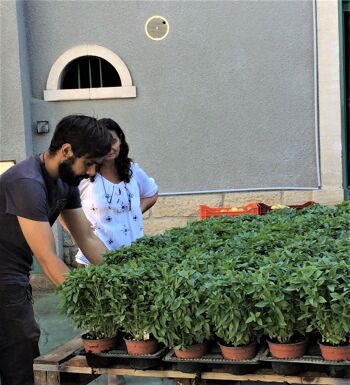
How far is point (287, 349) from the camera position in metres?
2.05

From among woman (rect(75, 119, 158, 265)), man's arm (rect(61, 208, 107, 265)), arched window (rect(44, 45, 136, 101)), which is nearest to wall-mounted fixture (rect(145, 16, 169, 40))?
arched window (rect(44, 45, 136, 101))

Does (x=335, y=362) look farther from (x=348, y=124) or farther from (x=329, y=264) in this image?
(x=348, y=124)

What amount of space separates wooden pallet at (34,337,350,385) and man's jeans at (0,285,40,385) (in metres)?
A: 0.31

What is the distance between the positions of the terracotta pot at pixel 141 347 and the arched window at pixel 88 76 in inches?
209

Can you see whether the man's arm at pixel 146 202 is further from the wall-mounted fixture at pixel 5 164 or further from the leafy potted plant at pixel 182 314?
the wall-mounted fixture at pixel 5 164

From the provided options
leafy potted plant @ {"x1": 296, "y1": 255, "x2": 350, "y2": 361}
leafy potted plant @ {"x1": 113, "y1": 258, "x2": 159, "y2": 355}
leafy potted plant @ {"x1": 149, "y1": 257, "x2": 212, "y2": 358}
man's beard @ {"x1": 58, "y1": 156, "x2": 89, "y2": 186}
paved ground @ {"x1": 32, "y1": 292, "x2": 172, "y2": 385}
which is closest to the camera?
leafy potted plant @ {"x1": 296, "y1": 255, "x2": 350, "y2": 361}

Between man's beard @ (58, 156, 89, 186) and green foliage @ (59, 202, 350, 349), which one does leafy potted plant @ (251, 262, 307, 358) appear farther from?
man's beard @ (58, 156, 89, 186)

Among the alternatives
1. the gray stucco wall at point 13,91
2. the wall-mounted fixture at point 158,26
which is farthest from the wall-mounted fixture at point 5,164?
the wall-mounted fixture at point 158,26

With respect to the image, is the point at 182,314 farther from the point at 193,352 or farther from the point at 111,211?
the point at 111,211

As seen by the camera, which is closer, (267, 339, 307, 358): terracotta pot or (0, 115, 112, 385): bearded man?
(267, 339, 307, 358): terracotta pot

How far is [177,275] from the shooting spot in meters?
2.20

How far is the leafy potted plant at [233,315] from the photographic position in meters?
2.04

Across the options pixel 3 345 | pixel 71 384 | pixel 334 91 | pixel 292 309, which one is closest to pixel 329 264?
pixel 292 309

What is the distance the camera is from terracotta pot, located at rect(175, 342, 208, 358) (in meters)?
Answer: 2.16
